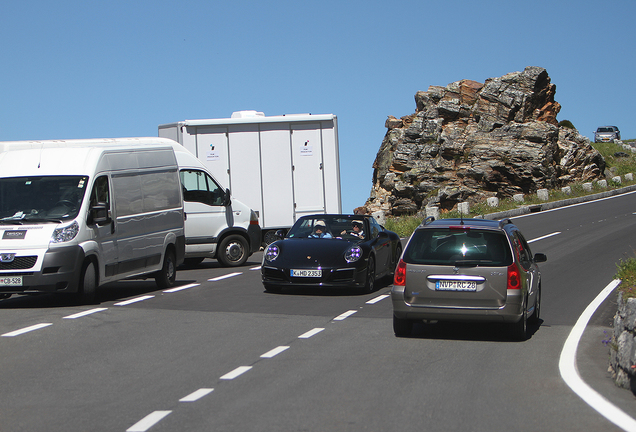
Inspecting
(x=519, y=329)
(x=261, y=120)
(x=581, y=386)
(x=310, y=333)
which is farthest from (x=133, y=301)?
(x=261, y=120)

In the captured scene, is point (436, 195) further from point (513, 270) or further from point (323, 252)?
point (513, 270)

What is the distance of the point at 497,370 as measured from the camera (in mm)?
7734

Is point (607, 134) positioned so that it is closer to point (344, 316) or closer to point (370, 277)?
point (370, 277)

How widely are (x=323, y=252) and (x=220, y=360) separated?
603 cm

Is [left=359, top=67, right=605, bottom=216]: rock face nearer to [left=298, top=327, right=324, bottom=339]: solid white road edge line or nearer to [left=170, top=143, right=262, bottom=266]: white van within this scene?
[left=170, top=143, right=262, bottom=266]: white van

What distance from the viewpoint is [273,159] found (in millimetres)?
21109

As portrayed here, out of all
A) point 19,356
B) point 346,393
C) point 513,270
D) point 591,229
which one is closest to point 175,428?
point 346,393

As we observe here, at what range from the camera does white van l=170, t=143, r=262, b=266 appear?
18.3 metres

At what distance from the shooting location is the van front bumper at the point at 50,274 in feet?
37.7

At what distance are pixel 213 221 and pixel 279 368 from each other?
1122cm

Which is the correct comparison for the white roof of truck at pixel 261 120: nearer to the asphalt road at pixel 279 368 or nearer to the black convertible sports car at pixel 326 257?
the black convertible sports car at pixel 326 257

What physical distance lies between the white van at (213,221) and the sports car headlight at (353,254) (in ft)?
18.1

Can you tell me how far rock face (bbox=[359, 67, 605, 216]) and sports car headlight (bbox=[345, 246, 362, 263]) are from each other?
33367 millimetres

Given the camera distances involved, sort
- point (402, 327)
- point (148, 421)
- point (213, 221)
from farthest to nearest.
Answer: point (213, 221) → point (402, 327) → point (148, 421)
